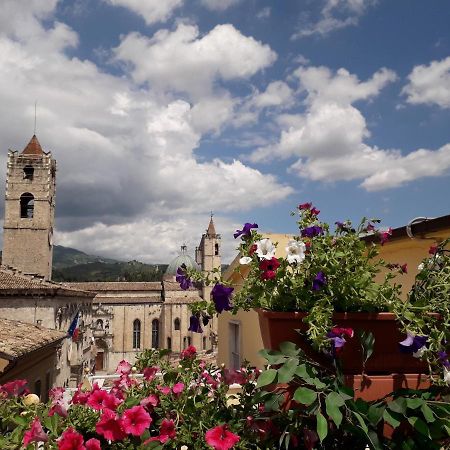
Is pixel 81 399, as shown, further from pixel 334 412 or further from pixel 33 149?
pixel 33 149

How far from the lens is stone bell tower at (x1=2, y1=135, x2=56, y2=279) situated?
129 feet

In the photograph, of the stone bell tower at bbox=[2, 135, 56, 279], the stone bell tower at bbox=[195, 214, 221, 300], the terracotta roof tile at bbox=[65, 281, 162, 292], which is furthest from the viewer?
the stone bell tower at bbox=[195, 214, 221, 300]

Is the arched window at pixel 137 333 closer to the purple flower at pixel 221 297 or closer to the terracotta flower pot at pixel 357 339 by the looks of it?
the purple flower at pixel 221 297

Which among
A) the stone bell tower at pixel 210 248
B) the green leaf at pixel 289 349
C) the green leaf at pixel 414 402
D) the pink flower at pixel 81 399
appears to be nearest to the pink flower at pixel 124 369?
the pink flower at pixel 81 399

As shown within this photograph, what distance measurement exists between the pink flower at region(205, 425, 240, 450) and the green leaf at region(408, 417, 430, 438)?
601 millimetres

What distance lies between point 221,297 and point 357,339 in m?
0.62

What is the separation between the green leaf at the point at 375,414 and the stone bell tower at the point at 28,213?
41714 millimetres

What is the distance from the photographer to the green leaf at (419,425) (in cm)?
143

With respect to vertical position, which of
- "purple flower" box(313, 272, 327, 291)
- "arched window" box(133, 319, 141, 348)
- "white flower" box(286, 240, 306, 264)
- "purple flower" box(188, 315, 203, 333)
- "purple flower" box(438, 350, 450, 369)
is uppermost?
"white flower" box(286, 240, 306, 264)

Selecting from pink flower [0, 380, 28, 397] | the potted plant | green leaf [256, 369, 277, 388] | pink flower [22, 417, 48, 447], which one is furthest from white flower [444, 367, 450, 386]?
pink flower [0, 380, 28, 397]

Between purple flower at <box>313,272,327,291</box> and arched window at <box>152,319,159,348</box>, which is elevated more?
purple flower at <box>313,272,327,291</box>

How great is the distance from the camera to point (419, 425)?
1439 millimetres

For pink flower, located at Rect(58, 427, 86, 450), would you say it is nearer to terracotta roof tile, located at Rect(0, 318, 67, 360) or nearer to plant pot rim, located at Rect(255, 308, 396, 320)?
plant pot rim, located at Rect(255, 308, 396, 320)

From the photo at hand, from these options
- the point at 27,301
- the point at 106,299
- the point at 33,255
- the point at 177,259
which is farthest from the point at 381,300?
the point at 177,259
